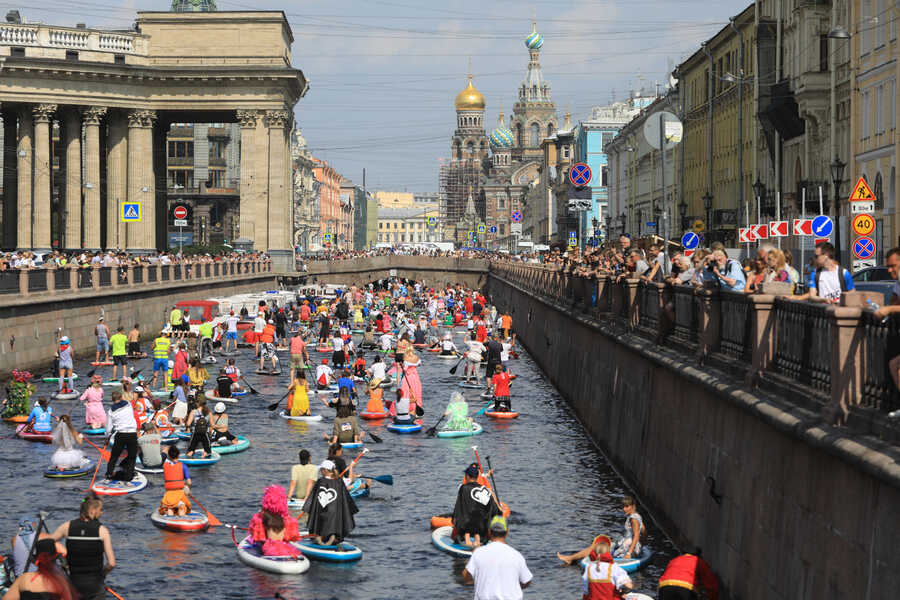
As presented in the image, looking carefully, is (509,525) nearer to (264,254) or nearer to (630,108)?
(264,254)

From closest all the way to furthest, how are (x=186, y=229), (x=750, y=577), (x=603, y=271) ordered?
1. (x=750, y=577)
2. (x=603, y=271)
3. (x=186, y=229)

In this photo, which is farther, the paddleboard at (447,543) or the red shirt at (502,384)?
the red shirt at (502,384)

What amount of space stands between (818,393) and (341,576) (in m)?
9.38

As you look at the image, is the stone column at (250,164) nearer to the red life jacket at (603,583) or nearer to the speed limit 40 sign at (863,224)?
the speed limit 40 sign at (863,224)

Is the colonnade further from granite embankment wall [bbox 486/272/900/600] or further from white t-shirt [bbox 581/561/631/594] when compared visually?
white t-shirt [bbox 581/561/631/594]

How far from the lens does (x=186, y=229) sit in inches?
5448

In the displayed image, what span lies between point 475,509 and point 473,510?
0.05 meters

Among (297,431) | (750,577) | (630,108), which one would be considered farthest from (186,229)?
(750,577)

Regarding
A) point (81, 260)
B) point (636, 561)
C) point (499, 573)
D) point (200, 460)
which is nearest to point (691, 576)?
point (499, 573)

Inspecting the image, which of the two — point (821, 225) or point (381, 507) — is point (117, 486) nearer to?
point (381, 507)

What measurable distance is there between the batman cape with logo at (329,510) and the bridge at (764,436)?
16.1ft

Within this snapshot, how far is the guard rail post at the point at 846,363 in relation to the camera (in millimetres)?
12570

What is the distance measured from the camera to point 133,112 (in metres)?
97.1

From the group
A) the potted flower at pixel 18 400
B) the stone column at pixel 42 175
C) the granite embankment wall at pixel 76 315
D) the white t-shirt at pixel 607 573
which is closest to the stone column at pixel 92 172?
the stone column at pixel 42 175
